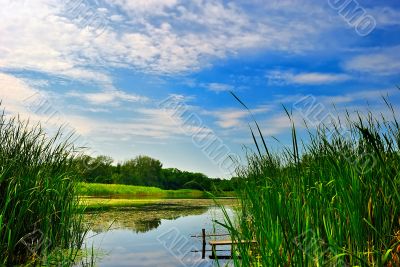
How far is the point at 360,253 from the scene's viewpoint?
3.70m

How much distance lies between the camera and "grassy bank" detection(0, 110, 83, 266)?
479cm

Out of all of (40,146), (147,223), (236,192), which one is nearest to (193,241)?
(236,192)

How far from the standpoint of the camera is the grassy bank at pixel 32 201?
15.7ft

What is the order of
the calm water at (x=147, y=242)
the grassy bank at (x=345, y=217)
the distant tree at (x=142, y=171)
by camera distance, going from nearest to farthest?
the grassy bank at (x=345, y=217) < the calm water at (x=147, y=242) < the distant tree at (x=142, y=171)

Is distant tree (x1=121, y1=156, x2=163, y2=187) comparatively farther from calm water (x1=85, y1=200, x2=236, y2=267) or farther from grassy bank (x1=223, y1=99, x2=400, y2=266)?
grassy bank (x1=223, y1=99, x2=400, y2=266)

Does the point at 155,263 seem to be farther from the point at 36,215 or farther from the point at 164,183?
the point at 164,183

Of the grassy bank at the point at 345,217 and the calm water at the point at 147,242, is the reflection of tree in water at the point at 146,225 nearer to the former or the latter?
the calm water at the point at 147,242

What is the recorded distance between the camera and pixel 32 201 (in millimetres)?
Answer: 5355

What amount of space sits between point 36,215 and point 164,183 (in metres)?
58.5

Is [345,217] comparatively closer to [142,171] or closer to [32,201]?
[32,201]

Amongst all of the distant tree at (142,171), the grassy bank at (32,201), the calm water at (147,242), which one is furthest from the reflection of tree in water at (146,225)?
the distant tree at (142,171)

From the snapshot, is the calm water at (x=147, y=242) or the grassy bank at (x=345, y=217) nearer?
the grassy bank at (x=345, y=217)

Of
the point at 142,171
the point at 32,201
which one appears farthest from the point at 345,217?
the point at 142,171

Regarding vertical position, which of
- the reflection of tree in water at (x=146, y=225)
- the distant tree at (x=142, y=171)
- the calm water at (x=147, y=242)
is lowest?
the calm water at (x=147, y=242)
